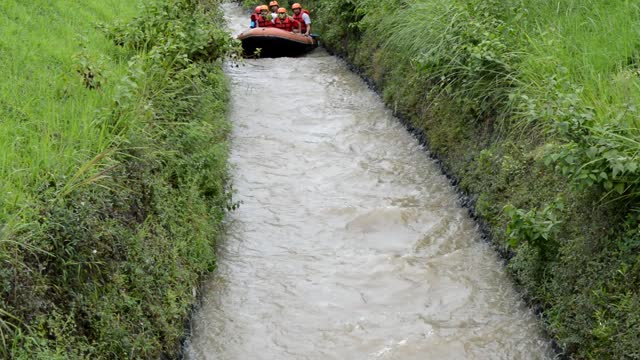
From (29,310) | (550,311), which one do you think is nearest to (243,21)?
(550,311)

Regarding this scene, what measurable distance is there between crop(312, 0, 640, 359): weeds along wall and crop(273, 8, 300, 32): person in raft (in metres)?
5.23

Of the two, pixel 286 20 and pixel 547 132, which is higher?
pixel 547 132

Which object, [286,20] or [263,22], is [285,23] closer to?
[286,20]

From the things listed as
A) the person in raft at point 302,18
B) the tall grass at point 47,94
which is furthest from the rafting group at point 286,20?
the tall grass at point 47,94

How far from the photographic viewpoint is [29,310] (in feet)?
14.9

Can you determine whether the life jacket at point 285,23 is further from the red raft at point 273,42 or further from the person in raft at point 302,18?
the red raft at point 273,42

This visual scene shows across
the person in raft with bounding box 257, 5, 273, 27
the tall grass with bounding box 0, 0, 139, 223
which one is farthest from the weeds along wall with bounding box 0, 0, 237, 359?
the person in raft with bounding box 257, 5, 273, 27

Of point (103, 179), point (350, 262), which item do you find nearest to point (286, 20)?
point (350, 262)

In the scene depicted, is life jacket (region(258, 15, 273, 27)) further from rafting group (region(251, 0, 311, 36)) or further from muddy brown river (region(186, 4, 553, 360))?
muddy brown river (region(186, 4, 553, 360))

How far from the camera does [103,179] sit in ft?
19.0

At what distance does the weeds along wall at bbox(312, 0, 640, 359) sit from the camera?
231 inches

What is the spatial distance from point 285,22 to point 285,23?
0.02 meters

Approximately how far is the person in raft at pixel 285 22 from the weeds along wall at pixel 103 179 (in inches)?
301

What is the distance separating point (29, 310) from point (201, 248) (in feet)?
9.75
